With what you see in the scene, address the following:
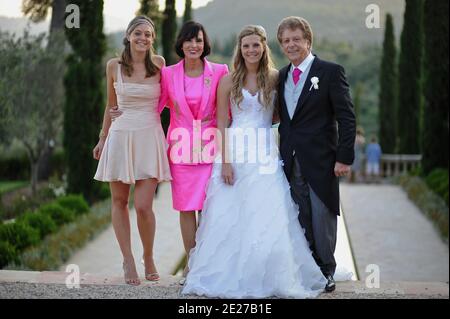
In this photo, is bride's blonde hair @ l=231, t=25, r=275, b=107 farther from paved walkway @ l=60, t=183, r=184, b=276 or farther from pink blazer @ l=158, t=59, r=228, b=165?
paved walkway @ l=60, t=183, r=184, b=276

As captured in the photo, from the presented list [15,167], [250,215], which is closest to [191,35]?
[250,215]

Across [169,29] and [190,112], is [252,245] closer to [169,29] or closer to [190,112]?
[190,112]

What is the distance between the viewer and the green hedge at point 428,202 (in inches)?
400

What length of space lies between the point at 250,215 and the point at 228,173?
0.32m

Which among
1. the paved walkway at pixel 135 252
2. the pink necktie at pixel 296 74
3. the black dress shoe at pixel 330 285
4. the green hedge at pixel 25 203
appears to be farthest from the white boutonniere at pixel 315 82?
the green hedge at pixel 25 203

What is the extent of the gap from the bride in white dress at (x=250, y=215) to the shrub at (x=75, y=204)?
688cm

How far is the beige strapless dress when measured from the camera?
14.6ft

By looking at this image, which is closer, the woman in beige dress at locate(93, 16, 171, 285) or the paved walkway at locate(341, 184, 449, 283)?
the woman in beige dress at locate(93, 16, 171, 285)

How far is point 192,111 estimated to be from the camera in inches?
175

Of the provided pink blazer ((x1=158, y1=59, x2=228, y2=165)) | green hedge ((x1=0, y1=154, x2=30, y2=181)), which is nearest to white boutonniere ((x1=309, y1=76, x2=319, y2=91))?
pink blazer ((x1=158, y1=59, x2=228, y2=165))

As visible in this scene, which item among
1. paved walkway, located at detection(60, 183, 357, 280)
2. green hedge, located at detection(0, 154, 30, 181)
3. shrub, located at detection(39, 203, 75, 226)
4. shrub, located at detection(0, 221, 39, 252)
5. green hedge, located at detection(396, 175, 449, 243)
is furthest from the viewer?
green hedge, located at detection(0, 154, 30, 181)

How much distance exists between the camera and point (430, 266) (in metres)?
8.45

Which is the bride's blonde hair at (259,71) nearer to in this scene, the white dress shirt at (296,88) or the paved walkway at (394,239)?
the white dress shirt at (296,88)

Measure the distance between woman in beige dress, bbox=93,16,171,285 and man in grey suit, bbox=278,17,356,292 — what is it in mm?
894
